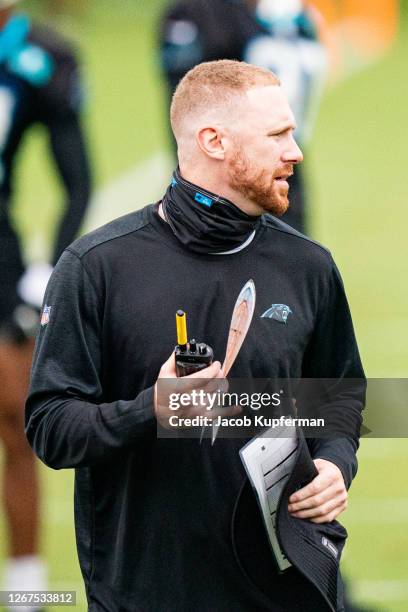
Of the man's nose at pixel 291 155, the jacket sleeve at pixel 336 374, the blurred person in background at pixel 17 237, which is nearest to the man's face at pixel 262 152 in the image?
the man's nose at pixel 291 155

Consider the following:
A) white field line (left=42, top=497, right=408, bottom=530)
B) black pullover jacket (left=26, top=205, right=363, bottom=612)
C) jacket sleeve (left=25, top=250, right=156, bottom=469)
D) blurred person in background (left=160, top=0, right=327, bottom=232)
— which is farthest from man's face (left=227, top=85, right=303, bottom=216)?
white field line (left=42, top=497, right=408, bottom=530)

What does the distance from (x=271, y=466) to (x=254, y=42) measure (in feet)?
9.74

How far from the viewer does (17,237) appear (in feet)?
17.4

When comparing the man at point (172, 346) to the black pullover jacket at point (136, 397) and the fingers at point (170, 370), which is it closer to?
the black pullover jacket at point (136, 397)

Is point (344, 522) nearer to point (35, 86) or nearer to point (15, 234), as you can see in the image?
point (15, 234)

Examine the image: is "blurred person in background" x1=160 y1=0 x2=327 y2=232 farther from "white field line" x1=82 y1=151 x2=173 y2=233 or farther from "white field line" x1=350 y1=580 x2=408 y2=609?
"white field line" x1=82 y1=151 x2=173 y2=233

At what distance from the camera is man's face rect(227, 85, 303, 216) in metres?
2.93

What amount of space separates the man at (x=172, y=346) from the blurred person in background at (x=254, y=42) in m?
2.29

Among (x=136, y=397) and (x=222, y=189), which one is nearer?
(x=136, y=397)

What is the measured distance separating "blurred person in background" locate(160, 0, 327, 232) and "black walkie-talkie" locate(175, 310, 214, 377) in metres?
2.66

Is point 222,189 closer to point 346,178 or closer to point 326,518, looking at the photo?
point 326,518

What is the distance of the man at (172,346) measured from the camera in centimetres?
283

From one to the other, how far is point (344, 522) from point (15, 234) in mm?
1736

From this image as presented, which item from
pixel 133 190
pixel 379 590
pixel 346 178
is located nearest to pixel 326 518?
pixel 379 590
